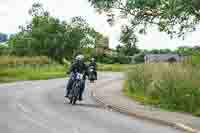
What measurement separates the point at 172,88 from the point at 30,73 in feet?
132

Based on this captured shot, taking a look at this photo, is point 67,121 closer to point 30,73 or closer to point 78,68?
point 78,68

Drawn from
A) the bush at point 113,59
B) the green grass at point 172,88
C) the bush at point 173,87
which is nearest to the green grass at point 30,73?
the bush at point 173,87

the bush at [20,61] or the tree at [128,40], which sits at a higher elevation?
the tree at [128,40]

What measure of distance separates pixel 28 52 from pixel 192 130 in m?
98.2

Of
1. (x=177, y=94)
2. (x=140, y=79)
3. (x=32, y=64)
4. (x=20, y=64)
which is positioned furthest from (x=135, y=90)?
(x=32, y=64)

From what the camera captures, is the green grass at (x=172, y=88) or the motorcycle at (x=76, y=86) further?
the motorcycle at (x=76, y=86)

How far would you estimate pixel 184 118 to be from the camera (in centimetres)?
1450

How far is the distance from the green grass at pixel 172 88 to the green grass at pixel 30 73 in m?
22.3

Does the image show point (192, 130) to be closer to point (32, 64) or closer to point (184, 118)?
point (184, 118)

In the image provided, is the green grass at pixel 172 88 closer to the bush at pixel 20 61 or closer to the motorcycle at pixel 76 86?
the motorcycle at pixel 76 86

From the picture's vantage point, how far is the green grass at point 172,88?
17.2 meters

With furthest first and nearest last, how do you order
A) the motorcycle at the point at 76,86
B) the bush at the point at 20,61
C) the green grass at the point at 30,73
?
the bush at the point at 20,61 → the green grass at the point at 30,73 → the motorcycle at the point at 76,86

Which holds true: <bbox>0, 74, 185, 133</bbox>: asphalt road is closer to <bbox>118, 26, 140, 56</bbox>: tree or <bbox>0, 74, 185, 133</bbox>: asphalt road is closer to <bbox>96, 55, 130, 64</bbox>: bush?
<bbox>118, 26, 140, 56</bbox>: tree

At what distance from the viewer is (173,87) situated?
62.6 ft
